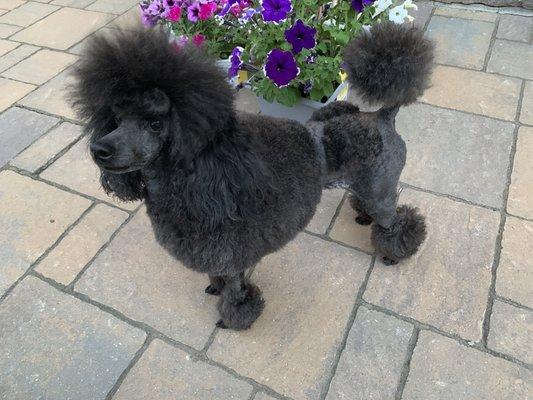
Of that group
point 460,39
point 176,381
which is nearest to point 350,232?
point 176,381

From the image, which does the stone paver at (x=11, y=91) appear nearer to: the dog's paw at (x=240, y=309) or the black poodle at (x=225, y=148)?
the black poodle at (x=225, y=148)

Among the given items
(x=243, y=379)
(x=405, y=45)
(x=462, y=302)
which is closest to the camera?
(x=405, y=45)

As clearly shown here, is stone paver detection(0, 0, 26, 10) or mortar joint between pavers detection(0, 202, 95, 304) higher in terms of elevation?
stone paver detection(0, 0, 26, 10)

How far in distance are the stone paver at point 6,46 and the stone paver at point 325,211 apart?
326 cm

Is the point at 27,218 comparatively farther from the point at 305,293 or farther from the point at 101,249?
the point at 305,293

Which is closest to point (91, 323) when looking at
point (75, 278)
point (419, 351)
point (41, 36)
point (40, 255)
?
point (75, 278)

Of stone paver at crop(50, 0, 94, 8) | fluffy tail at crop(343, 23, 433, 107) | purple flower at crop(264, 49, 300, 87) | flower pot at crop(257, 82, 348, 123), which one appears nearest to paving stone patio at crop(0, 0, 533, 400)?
flower pot at crop(257, 82, 348, 123)

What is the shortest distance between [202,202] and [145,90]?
376 mm

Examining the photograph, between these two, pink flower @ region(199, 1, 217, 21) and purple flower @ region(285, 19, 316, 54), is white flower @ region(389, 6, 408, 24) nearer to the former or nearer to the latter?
purple flower @ region(285, 19, 316, 54)

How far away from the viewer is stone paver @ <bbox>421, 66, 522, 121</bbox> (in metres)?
2.94

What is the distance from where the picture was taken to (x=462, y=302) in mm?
2014

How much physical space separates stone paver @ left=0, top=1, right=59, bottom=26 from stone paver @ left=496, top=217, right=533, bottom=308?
4549 mm

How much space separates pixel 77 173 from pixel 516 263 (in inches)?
101

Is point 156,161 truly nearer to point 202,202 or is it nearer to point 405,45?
point 202,202
